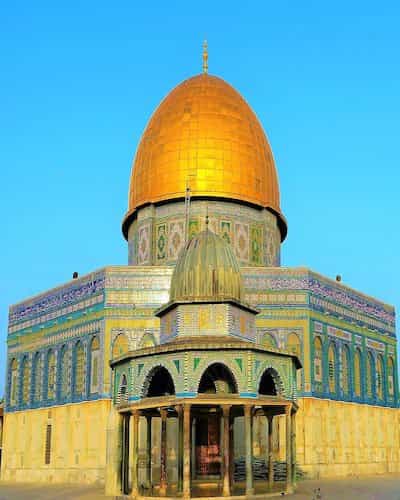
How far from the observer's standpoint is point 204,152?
130 feet

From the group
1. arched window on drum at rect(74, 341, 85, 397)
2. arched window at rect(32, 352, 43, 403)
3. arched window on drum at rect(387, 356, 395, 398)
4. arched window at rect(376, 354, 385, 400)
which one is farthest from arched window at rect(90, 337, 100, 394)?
arched window on drum at rect(387, 356, 395, 398)

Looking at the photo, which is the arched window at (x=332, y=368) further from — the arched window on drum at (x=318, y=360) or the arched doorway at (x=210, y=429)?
the arched doorway at (x=210, y=429)

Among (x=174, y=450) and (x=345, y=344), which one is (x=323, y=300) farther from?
(x=174, y=450)

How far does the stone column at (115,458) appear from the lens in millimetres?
24922

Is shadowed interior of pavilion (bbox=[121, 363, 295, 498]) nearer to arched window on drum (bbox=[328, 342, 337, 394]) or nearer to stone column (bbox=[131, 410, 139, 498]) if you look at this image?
stone column (bbox=[131, 410, 139, 498])

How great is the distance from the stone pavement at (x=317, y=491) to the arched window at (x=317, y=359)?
4.47 metres

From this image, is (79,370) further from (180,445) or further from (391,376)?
(391,376)

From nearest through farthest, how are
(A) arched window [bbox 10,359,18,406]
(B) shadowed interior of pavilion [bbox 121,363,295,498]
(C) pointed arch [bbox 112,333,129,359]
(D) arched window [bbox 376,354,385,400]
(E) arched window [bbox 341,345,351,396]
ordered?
(B) shadowed interior of pavilion [bbox 121,363,295,498] → (C) pointed arch [bbox 112,333,129,359] → (E) arched window [bbox 341,345,351,396] → (D) arched window [bbox 376,354,385,400] → (A) arched window [bbox 10,359,18,406]

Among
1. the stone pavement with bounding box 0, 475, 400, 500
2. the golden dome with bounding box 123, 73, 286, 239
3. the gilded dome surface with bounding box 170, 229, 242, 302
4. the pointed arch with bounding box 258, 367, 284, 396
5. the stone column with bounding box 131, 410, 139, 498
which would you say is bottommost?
the stone pavement with bounding box 0, 475, 400, 500

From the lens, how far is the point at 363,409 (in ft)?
125

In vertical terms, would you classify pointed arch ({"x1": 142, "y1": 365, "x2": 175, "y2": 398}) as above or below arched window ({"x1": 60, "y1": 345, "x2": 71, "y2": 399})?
below

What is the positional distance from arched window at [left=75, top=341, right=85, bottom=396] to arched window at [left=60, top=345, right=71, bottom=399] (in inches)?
20.6

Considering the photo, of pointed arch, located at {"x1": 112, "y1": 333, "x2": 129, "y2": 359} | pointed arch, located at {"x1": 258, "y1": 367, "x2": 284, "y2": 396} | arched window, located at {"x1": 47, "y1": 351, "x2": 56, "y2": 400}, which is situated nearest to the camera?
pointed arch, located at {"x1": 258, "y1": 367, "x2": 284, "y2": 396}

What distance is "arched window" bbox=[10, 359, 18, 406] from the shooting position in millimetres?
41469
